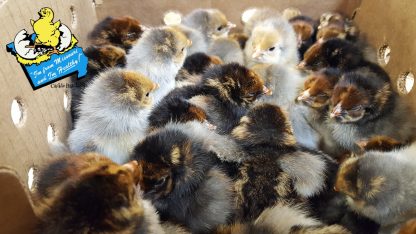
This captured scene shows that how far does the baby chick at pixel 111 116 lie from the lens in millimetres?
1449

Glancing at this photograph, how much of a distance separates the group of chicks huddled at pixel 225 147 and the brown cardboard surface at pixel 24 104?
0.09 metres

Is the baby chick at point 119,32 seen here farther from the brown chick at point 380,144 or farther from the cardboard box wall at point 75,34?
the brown chick at point 380,144

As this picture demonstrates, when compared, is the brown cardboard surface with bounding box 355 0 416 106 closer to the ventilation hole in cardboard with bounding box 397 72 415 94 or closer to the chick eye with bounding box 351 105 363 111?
the ventilation hole in cardboard with bounding box 397 72 415 94

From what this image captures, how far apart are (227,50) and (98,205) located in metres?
1.42

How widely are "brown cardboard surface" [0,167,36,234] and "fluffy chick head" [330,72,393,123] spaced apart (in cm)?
119

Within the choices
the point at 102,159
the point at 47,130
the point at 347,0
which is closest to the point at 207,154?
the point at 102,159

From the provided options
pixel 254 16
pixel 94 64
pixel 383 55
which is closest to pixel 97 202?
pixel 94 64

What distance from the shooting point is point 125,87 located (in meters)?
1.48

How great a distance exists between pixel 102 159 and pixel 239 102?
671 millimetres

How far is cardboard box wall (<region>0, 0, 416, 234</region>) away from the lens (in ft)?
3.27

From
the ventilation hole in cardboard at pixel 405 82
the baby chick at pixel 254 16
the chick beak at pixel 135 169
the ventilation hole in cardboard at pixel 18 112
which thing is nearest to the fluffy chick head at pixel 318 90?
the ventilation hole in cardboard at pixel 405 82

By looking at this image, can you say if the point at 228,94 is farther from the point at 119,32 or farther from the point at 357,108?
the point at 119,32

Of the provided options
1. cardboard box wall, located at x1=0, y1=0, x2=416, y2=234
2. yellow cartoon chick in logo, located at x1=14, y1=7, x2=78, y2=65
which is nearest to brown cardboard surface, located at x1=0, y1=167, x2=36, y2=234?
cardboard box wall, located at x1=0, y1=0, x2=416, y2=234

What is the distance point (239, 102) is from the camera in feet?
5.28
